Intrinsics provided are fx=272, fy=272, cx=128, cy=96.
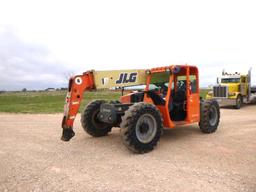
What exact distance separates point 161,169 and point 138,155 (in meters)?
1.02

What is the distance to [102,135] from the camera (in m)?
8.46

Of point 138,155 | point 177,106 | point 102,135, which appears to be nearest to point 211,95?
point 177,106

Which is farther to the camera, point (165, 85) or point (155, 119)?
point (165, 85)

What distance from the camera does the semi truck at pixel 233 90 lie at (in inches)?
741

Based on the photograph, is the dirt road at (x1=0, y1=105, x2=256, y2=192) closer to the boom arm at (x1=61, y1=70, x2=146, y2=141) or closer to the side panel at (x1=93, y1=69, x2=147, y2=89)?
the boom arm at (x1=61, y1=70, x2=146, y2=141)

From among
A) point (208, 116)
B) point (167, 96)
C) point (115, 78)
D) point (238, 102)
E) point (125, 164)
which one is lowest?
point (125, 164)

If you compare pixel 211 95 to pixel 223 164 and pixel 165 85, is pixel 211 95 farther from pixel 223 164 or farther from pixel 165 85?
pixel 223 164

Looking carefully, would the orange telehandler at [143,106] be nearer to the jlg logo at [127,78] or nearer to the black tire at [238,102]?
the jlg logo at [127,78]

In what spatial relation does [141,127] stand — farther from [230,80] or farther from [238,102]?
[230,80]

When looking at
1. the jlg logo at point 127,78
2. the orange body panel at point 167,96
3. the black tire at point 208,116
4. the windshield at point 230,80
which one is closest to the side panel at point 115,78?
the jlg logo at point 127,78

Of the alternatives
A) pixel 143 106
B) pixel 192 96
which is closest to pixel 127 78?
pixel 143 106

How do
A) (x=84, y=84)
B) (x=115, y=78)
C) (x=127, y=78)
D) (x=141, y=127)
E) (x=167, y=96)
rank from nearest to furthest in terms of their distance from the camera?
(x=84, y=84) < (x=141, y=127) < (x=115, y=78) < (x=127, y=78) < (x=167, y=96)

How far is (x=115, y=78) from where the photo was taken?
6988mm

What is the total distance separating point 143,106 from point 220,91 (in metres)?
13.9
